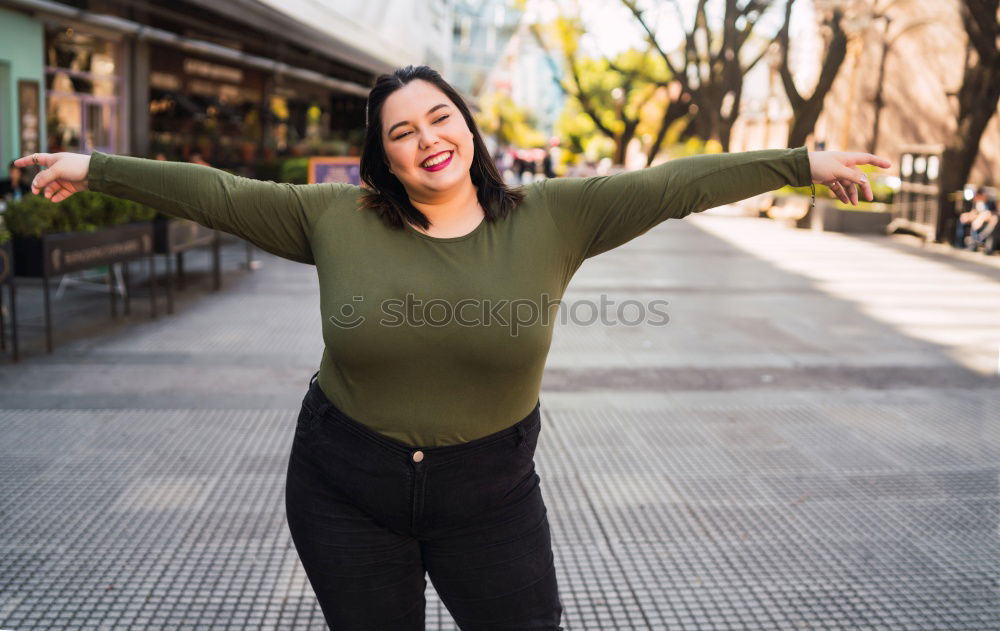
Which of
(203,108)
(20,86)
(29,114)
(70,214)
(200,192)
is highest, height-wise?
(203,108)

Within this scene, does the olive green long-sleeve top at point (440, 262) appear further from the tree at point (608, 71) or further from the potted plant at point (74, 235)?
the tree at point (608, 71)

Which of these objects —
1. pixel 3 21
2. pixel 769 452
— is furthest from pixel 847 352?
pixel 3 21

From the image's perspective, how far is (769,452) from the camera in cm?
523

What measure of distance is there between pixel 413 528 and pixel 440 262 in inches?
22.8

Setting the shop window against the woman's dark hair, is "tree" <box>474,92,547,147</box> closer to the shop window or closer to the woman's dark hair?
the shop window

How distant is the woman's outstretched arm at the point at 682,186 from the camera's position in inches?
80.4

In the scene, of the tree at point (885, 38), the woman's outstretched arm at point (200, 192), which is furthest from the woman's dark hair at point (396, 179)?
the tree at point (885, 38)

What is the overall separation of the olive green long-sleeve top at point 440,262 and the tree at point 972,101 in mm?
17053

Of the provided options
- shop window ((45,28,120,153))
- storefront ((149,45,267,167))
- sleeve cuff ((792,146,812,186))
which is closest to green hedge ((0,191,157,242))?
sleeve cuff ((792,146,812,186))

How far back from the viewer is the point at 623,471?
4.87m

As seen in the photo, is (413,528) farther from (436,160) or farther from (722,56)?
(722,56)

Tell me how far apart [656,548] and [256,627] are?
169 centimetres

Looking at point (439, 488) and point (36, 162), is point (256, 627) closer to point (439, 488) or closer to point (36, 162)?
point (439, 488)

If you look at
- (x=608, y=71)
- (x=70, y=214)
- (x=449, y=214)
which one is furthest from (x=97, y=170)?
(x=608, y=71)
